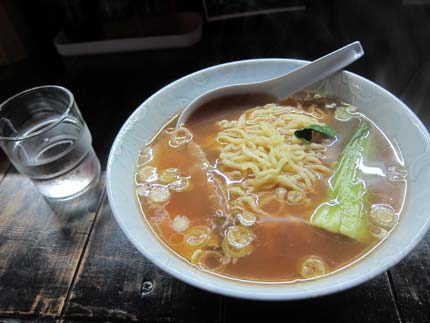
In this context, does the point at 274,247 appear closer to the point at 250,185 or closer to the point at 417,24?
the point at 250,185

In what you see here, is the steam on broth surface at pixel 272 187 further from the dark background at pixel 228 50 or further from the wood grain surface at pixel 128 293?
the dark background at pixel 228 50

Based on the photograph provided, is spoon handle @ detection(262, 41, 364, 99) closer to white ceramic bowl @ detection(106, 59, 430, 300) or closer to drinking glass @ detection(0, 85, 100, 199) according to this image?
white ceramic bowl @ detection(106, 59, 430, 300)

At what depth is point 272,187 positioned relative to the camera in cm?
112

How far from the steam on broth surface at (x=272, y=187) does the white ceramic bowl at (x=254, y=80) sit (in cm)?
4

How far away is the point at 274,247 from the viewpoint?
966 mm

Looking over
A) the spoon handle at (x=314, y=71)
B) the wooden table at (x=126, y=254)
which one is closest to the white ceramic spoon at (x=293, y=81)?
the spoon handle at (x=314, y=71)

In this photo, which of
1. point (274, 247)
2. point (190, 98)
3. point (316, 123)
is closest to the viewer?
point (274, 247)

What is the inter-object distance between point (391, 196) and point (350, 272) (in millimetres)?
313

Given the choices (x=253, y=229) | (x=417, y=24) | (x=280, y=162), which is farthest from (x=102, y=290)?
(x=417, y=24)

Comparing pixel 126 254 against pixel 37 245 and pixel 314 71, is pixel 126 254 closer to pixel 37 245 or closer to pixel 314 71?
pixel 37 245

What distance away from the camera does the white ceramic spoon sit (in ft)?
4.42

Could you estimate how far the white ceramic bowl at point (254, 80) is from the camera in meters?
0.80

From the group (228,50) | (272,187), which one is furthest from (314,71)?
(228,50)

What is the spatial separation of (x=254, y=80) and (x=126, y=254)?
0.85 metres
